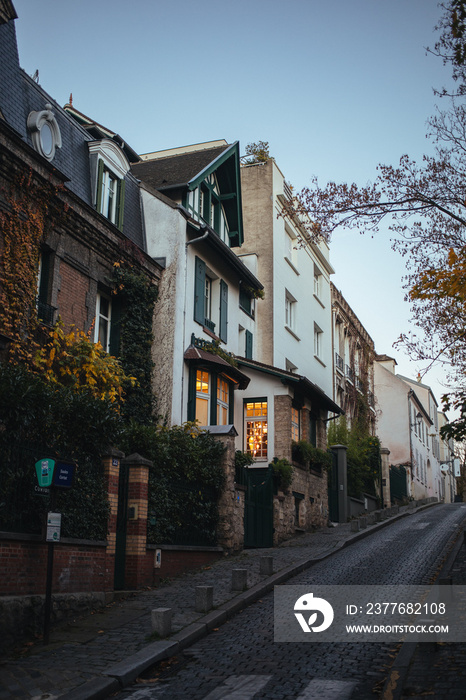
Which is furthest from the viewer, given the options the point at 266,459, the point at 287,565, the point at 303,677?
the point at 266,459

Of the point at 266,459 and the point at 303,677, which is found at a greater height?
the point at 266,459

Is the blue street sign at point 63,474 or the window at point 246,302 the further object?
the window at point 246,302

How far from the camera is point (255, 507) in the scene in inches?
719

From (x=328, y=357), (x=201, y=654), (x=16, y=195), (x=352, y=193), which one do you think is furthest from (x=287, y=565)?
(x=328, y=357)

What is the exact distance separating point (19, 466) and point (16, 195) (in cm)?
639

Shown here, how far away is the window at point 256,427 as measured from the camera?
855 inches

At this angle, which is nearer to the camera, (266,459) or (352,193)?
(352,193)

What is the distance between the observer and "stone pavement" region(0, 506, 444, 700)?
717 cm

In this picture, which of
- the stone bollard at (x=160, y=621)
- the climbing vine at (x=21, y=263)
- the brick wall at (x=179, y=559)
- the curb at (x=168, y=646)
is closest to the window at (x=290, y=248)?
the climbing vine at (x=21, y=263)

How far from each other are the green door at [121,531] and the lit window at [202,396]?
6.43m

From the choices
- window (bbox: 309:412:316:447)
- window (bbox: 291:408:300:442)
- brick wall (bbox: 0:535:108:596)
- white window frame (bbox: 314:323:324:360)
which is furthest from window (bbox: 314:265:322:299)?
brick wall (bbox: 0:535:108:596)

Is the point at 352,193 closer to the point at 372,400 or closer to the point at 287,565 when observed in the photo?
the point at 287,565

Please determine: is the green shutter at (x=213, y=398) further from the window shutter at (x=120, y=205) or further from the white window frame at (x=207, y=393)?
the window shutter at (x=120, y=205)

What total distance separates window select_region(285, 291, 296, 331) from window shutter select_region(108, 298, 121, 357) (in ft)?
38.4
